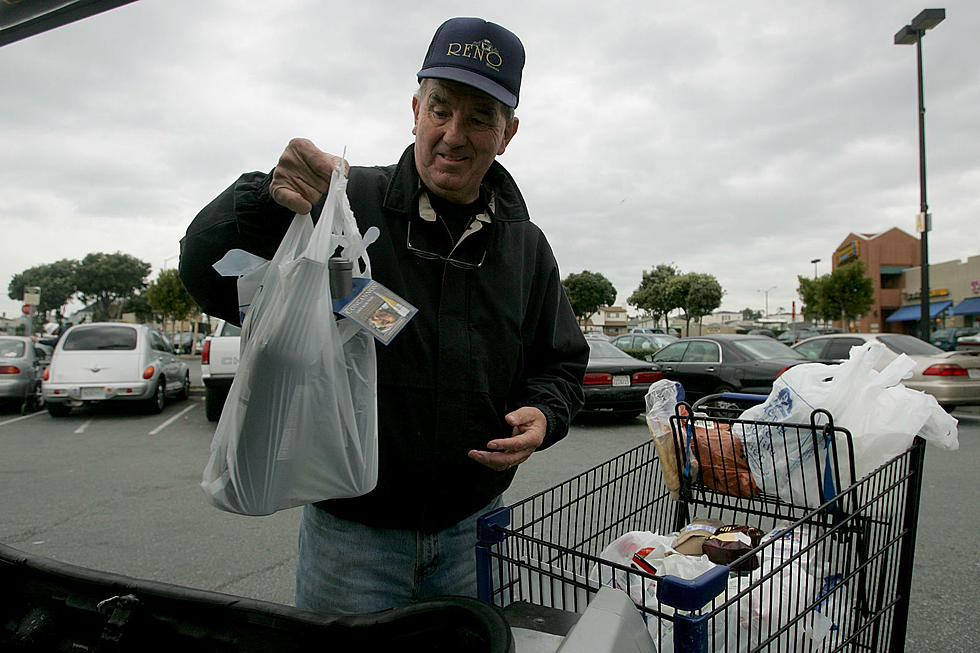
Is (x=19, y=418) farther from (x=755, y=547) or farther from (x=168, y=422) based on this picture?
(x=755, y=547)

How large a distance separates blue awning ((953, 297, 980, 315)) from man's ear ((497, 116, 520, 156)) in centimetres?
4371

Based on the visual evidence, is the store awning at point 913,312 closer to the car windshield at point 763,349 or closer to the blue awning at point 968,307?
the blue awning at point 968,307

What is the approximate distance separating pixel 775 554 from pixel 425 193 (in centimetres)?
140

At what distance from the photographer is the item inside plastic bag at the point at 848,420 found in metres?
1.90

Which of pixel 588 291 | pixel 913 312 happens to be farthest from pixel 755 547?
pixel 588 291

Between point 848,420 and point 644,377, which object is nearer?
point 848,420

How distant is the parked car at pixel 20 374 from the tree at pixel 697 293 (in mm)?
36122

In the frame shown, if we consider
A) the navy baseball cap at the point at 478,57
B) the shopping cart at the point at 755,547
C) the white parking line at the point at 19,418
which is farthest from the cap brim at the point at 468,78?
the white parking line at the point at 19,418

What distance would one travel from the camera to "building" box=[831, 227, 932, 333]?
149 feet

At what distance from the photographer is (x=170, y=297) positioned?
36062mm

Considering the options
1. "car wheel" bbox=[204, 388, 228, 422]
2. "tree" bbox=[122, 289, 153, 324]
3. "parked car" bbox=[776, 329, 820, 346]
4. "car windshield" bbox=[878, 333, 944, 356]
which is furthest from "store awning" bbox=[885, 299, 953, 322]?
"tree" bbox=[122, 289, 153, 324]

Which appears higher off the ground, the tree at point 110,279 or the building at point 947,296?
the tree at point 110,279

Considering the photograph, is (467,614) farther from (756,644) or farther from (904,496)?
(904,496)

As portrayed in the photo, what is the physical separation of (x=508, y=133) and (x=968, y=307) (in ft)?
148
